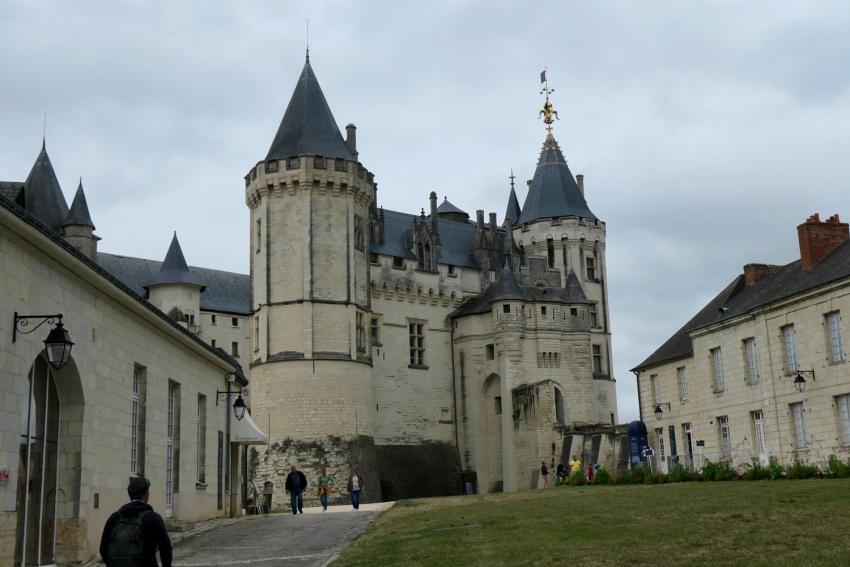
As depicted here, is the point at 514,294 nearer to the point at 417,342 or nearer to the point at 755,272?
the point at 417,342

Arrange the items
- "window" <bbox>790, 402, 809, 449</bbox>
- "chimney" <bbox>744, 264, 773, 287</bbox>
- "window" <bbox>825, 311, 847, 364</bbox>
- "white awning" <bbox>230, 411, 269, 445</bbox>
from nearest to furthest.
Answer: "white awning" <bbox>230, 411, 269, 445</bbox> < "window" <bbox>825, 311, 847, 364</bbox> < "window" <bbox>790, 402, 809, 449</bbox> < "chimney" <bbox>744, 264, 773, 287</bbox>

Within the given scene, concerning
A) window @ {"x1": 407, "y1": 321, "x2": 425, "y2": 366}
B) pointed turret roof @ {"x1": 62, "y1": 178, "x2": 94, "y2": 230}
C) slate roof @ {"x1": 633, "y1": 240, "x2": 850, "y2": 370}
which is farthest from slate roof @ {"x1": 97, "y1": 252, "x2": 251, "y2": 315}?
slate roof @ {"x1": 633, "y1": 240, "x2": 850, "y2": 370}

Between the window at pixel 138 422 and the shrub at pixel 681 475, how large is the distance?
43.3 ft

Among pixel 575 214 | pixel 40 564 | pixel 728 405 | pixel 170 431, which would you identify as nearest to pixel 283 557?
pixel 40 564

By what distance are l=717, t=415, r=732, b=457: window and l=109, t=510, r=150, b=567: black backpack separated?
25.4 metres

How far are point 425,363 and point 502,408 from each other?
14.0 feet

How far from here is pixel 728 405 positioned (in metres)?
29.9

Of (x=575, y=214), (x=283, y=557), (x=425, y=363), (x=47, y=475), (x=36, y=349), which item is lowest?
(x=283, y=557)

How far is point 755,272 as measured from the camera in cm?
3164

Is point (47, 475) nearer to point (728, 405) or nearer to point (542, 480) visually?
point (728, 405)

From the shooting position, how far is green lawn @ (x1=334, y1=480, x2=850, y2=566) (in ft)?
34.0

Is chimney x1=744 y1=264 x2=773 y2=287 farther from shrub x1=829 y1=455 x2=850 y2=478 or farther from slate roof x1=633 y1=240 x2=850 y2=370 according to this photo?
shrub x1=829 y1=455 x2=850 y2=478

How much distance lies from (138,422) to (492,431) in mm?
32627

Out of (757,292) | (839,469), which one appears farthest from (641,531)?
(757,292)
